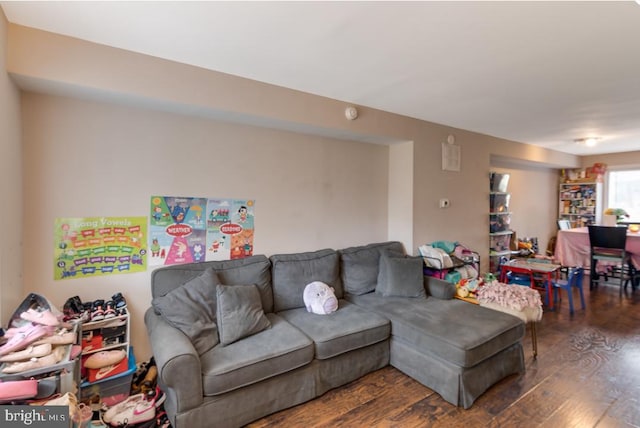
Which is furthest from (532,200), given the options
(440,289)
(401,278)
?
(401,278)

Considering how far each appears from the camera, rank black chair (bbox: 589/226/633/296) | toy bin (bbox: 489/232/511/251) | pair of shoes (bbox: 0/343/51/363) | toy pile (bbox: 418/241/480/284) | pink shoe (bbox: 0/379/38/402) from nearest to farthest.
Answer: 1. pink shoe (bbox: 0/379/38/402)
2. pair of shoes (bbox: 0/343/51/363)
3. toy pile (bbox: 418/241/480/284)
4. black chair (bbox: 589/226/633/296)
5. toy bin (bbox: 489/232/511/251)

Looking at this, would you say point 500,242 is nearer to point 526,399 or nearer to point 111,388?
point 526,399

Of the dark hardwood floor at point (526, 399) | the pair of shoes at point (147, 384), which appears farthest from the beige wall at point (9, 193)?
the dark hardwood floor at point (526, 399)

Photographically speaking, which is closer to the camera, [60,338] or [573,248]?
[60,338]

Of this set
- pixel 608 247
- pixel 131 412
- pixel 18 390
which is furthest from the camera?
pixel 608 247

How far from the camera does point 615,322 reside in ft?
11.4

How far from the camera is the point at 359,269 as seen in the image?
3160 mm

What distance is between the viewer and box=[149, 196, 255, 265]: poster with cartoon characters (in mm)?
2473

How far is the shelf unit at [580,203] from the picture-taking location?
615 cm

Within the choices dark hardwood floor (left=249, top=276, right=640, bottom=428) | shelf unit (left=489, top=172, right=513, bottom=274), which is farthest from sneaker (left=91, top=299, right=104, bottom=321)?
shelf unit (left=489, top=172, right=513, bottom=274)

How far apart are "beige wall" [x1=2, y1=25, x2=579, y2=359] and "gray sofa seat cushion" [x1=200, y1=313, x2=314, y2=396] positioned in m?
0.93

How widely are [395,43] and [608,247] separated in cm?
489

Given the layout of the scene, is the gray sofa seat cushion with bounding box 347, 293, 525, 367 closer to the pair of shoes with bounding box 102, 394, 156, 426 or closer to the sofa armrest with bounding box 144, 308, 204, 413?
the sofa armrest with bounding box 144, 308, 204, 413

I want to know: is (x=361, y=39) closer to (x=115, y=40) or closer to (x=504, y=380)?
(x=115, y=40)
